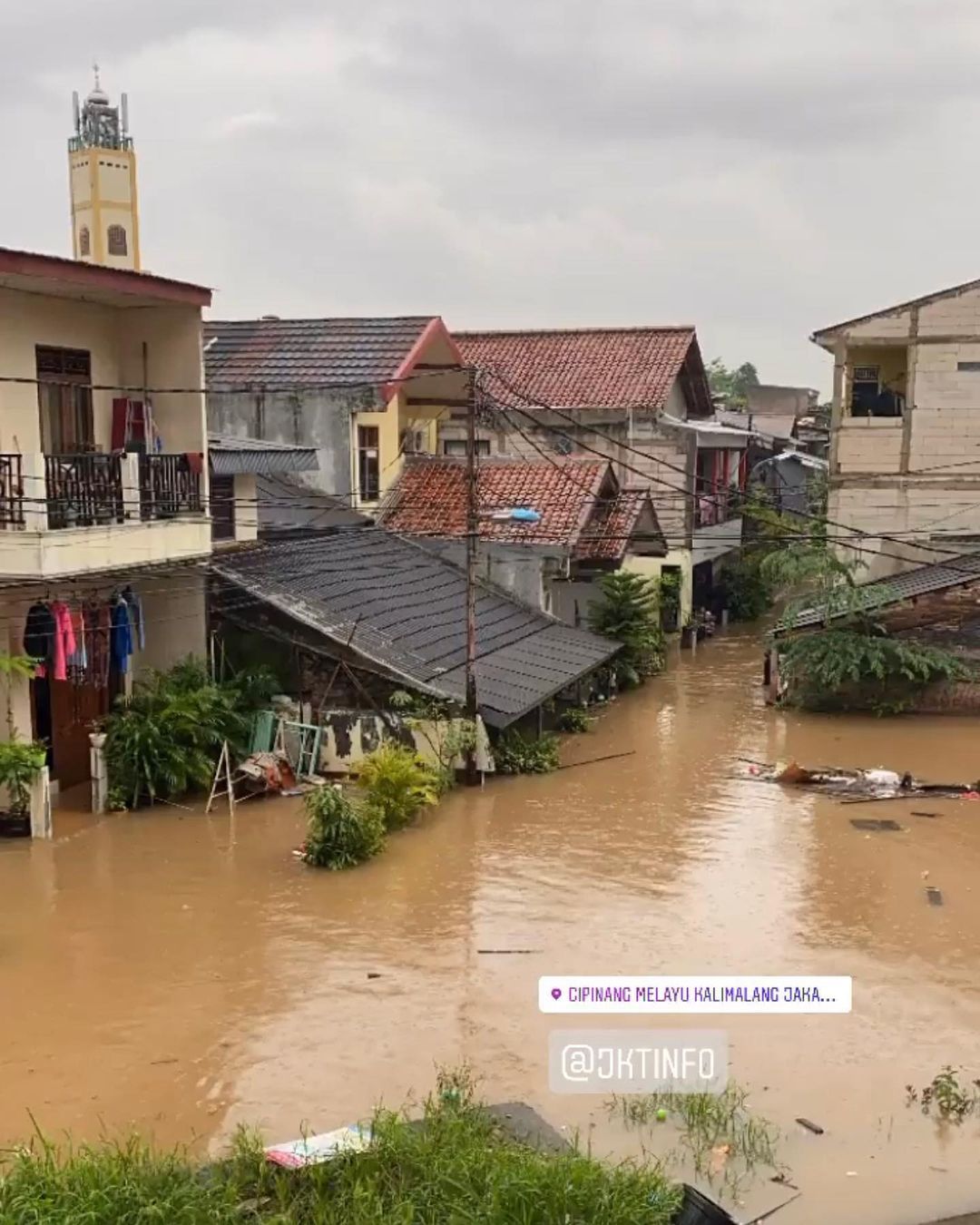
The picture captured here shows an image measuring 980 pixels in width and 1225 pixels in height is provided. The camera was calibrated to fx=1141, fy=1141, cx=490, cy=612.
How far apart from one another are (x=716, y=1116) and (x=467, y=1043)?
1986 millimetres

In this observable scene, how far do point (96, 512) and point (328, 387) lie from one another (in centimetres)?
851

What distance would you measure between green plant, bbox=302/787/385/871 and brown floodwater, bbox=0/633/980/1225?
203 mm

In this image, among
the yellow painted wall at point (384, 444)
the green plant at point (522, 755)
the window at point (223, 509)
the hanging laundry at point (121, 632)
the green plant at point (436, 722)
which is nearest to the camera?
the hanging laundry at point (121, 632)

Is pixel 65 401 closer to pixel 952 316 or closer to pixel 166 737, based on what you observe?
pixel 166 737

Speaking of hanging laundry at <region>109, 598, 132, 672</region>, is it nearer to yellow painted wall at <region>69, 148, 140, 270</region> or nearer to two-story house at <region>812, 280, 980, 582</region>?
two-story house at <region>812, 280, 980, 582</region>

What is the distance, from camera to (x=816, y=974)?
9.81 meters

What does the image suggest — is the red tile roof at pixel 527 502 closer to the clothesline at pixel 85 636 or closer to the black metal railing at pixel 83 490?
the clothesline at pixel 85 636

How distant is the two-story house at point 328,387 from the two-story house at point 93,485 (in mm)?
5376

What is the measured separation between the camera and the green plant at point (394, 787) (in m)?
13.4

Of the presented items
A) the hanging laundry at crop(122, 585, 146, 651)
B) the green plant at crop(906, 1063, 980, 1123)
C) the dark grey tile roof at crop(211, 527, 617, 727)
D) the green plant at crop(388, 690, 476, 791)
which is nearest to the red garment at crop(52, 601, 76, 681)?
the hanging laundry at crop(122, 585, 146, 651)

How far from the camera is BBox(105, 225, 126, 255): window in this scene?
38.5 meters

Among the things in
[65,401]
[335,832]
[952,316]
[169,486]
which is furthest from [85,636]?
[952,316]

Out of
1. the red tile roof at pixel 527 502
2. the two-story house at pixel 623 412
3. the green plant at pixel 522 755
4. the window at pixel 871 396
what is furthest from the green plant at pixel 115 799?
the window at pixel 871 396

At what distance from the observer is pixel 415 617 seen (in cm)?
1742
